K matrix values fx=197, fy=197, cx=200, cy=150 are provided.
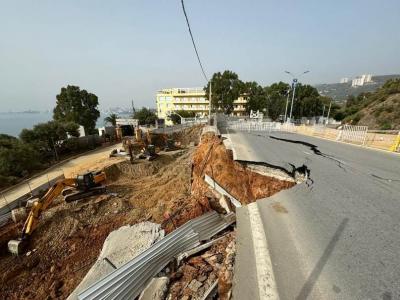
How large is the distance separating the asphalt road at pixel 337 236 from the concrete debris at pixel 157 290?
1929mm

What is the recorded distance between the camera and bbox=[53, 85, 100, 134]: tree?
1273 inches

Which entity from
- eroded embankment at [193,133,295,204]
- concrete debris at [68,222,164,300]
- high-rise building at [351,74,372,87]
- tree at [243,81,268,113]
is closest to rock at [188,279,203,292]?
eroded embankment at [193,133,295,204]

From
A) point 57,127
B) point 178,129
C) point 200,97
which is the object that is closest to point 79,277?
point 57,127

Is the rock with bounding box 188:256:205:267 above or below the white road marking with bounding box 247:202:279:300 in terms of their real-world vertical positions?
below

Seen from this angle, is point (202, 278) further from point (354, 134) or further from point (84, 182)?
point (354, 134)

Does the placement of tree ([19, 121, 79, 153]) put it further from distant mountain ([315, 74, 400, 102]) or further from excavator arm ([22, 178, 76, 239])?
distant mountain ([315, 74, 400, 102])

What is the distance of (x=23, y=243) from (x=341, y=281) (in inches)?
448

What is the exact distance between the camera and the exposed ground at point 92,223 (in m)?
6.63

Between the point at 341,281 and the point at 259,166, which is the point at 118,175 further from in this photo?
the point at 341,281

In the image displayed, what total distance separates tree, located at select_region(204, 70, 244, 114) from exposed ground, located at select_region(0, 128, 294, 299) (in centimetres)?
3331

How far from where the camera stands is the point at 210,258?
3.83 meters

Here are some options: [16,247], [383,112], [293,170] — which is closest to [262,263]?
[293,170]

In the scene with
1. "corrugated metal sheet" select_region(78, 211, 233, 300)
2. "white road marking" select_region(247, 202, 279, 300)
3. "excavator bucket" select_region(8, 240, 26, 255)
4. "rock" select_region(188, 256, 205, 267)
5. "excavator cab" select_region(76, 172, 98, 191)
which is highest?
"white road marking" select_region(247, 202, 279, 300)

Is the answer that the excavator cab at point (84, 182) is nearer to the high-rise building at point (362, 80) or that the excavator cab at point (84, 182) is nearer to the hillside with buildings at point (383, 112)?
the hillside with buildings at point (383, 112)
